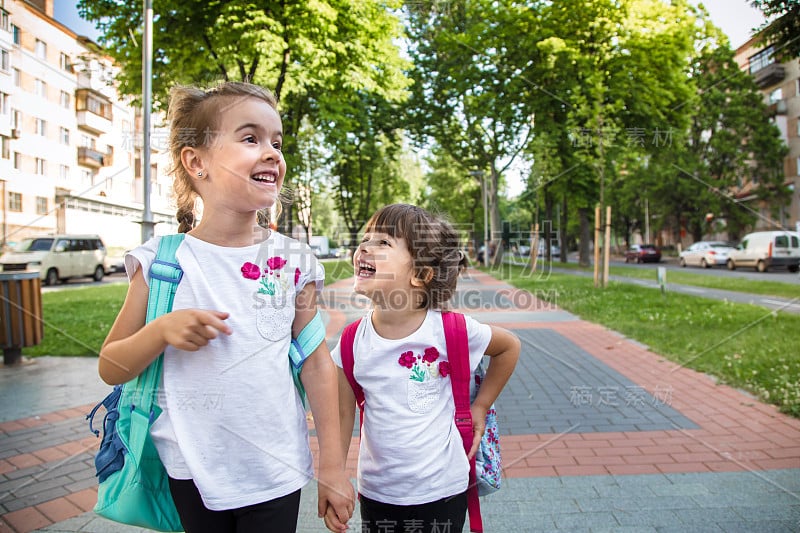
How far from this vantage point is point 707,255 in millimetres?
26094

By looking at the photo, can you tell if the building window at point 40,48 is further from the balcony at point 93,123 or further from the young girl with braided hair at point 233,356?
the young girl with braided hair at point 233,356

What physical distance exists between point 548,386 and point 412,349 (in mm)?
3884

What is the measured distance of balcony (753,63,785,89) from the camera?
4664mm

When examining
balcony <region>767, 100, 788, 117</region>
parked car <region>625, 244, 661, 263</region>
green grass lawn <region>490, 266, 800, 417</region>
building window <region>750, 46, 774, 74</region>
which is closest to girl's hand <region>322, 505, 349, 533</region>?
green grass lawn <region>490, 266, 800, 417</region>

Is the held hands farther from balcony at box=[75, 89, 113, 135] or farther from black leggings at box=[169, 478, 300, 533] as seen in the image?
balcony at box=[75, 89, 113, 135]

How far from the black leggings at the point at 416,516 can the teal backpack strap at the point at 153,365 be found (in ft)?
2.35

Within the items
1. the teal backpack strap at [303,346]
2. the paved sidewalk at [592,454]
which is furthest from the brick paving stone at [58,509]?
the teal backpack strap at [303,346]

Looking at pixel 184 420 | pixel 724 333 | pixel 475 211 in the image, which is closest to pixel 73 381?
pixel 184 420

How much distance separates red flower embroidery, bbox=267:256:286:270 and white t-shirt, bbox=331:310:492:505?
448mm

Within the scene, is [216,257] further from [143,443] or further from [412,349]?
[412,349]

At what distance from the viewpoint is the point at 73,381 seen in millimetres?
5465

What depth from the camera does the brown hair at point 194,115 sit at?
1281 millimetres

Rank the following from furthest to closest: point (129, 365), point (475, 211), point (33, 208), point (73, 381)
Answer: point (475, 211) → point (73, 381) → point (33, 208) → point (129, 365)

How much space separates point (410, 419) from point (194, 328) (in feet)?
2.45
